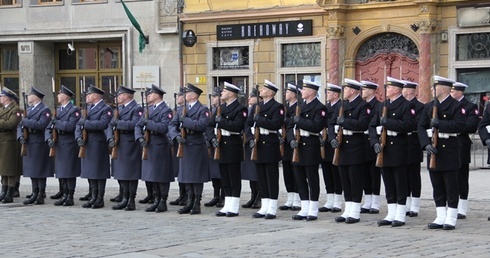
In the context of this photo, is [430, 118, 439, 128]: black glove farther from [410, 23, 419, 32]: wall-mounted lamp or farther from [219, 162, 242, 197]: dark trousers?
[410, 23, 419, 32]: wall-mounted lamp

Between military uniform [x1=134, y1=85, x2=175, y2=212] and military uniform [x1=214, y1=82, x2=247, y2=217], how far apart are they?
98 centimetres

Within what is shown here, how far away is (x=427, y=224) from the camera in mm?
13555

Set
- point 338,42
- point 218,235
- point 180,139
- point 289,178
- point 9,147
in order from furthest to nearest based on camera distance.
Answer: point 338,42 → point 9,147 → point 289,178 → point 180,139 → point 218,235

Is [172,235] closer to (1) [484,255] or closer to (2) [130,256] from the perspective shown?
(2) [130,256]

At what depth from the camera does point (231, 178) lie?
48.6 feet

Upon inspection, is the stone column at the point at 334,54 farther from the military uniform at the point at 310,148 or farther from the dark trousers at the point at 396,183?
the dark trousers at the point at 396,183

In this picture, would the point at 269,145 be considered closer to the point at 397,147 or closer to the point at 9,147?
the point at 397,147

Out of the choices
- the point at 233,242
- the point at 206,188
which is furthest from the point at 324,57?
the point at 233,242

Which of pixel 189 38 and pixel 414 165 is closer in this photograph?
pixel 414 165

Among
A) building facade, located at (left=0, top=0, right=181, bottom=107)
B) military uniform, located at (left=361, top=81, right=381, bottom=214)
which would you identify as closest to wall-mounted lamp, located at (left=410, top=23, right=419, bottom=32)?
building facade, located at (left=0, top=0, right=181, bottom=107)

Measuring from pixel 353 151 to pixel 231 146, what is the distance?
181cm

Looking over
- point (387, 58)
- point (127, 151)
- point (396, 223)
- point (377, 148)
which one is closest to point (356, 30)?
point (387, 58)

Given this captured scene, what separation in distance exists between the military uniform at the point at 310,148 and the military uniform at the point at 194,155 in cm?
145

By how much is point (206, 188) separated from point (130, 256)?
869 cm
